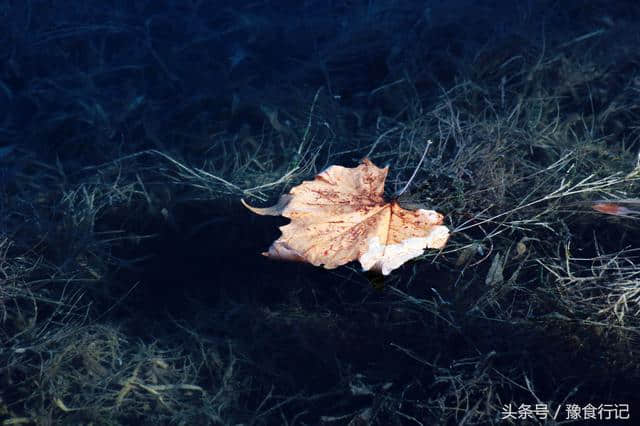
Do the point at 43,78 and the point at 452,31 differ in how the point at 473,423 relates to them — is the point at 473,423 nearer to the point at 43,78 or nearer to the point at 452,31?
the point at 452,31

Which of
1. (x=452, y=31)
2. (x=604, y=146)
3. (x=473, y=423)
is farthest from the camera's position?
(x=452, y=31)

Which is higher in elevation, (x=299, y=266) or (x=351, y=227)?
(x=351, y=227)

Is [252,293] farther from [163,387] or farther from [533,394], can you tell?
[533,394]

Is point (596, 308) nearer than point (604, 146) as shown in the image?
Yes

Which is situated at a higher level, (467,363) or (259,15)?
(259,15)

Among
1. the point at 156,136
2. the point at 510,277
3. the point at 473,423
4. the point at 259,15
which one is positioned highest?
the point at 259,15

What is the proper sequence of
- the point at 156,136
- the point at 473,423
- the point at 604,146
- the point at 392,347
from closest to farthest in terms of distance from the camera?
1. the point at 473,423
2. the point at 392,347
3. the point at 604,146
4. the point at 156,136

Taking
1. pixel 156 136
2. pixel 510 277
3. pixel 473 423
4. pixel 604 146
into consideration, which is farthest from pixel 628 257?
pixel 156 136
